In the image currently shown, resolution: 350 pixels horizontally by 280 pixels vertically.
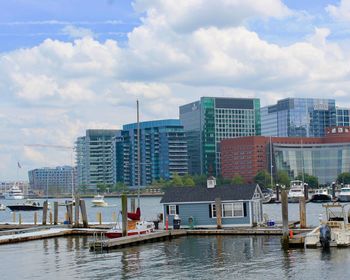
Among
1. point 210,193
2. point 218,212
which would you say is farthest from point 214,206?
point 218,212

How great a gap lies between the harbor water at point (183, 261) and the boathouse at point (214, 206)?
465cm

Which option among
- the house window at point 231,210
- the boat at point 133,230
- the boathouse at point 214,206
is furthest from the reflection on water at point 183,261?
the house window at point 231,210

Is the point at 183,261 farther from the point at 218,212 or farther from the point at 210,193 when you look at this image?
the point at 210,193

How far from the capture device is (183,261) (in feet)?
150

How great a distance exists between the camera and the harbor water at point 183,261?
131 feet

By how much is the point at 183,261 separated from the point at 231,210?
18.7 metres

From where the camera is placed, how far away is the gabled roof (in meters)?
63.3

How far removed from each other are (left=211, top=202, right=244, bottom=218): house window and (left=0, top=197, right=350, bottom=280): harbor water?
4.70m

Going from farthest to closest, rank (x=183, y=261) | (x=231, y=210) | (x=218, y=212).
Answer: (x=231, y=210)
(x=218, y=212)
(x=183, y=261)

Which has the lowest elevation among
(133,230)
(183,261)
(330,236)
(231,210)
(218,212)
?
(183,261)

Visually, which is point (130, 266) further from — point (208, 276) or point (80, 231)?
point (80, 231)

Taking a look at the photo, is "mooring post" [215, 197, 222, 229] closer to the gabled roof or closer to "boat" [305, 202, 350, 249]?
the gabled roof

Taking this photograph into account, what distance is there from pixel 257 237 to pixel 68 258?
17.7 meters

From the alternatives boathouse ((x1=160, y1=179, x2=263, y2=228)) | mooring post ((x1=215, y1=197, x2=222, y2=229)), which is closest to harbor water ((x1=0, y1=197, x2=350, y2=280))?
mooring post ((x1=215, y1=197, x2=222, y2=229))
